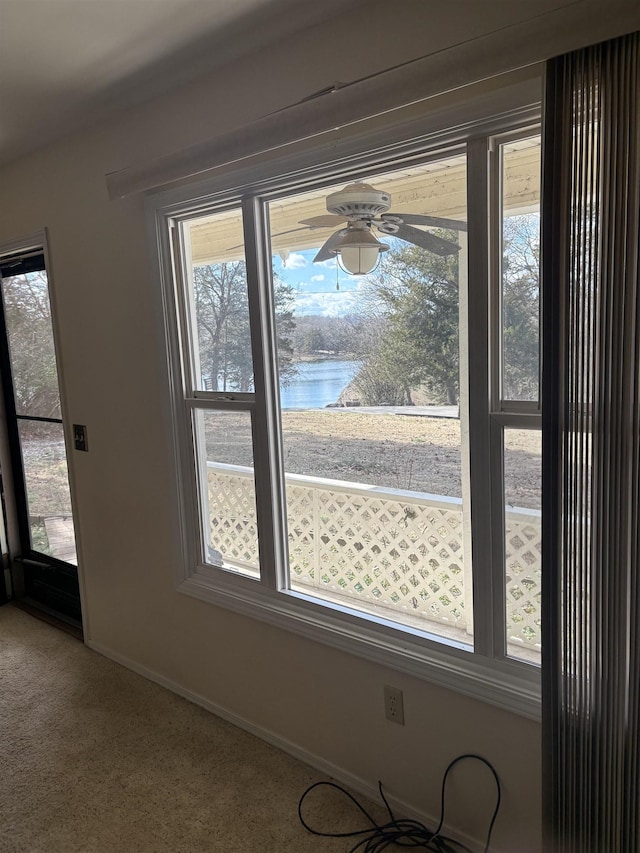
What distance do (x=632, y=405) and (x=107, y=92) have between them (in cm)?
209

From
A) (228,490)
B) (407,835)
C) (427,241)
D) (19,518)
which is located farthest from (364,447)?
(19,518)

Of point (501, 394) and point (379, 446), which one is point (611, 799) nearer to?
point (501, 394)

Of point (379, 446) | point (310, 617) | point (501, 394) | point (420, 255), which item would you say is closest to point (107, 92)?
point (420, 255)

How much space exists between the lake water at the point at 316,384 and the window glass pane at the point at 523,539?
0.71 meters

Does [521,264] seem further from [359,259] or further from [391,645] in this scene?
[391,645]

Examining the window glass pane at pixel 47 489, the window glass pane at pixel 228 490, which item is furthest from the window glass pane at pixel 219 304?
the window glass pane at pixel 47 489

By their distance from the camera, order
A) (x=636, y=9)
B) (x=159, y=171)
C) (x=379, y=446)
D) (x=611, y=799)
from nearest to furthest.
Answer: (x=636, y=9)
(x=611, y=799)
(x=159, y=171)
(x=379, y=446)

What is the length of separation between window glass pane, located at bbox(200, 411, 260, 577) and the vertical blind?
123 cm

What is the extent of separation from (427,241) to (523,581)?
3.26 feet

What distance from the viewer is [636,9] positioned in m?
1.08

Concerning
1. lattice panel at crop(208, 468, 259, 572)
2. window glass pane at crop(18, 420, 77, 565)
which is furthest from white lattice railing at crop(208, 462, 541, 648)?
A: window glass pane at crop(18, 420, 77, 565)

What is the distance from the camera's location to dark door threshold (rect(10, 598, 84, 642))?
3322 millimetres

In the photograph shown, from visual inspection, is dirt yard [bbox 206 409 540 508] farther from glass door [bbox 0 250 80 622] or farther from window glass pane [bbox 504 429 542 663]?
glass door [bbox 0 250 80 622]

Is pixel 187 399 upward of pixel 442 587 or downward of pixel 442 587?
upward
